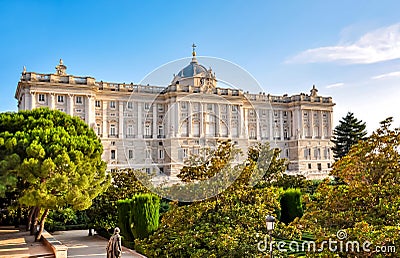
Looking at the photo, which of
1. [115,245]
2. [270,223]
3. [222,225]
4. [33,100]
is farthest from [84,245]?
[33,100]

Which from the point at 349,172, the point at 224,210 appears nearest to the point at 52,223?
the point at 224,210

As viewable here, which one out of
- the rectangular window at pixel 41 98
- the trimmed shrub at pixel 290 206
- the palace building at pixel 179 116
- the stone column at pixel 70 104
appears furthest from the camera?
the stone column at pixel 70 104

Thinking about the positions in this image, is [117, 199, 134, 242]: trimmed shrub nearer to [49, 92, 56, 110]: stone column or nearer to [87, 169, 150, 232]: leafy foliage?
[87, 169, 150, 232]: leafy foliage

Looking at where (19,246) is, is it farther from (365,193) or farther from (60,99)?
(60,99)

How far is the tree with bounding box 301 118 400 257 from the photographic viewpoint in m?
5.90

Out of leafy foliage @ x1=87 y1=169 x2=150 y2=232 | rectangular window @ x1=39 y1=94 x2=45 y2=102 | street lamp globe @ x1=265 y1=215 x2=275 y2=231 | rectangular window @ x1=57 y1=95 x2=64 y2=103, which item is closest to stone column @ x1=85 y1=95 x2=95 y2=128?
rectangular window @ x1=57 y1=95 x2=64 y2=103

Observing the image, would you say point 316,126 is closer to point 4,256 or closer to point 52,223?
point 52,223

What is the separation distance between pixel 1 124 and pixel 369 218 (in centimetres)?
1328

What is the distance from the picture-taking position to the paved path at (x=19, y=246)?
40.5 ft

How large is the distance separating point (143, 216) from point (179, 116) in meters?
11.2

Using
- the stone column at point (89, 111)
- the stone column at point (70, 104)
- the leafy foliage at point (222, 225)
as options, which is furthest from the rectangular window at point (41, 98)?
the leafy foliage at point (222, 225)

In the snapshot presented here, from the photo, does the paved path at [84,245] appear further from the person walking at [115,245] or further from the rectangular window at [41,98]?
the rectangular window at [41,98]

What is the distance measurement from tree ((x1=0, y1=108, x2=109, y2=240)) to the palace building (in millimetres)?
1504

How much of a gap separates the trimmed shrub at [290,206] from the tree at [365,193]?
39.7 ft
